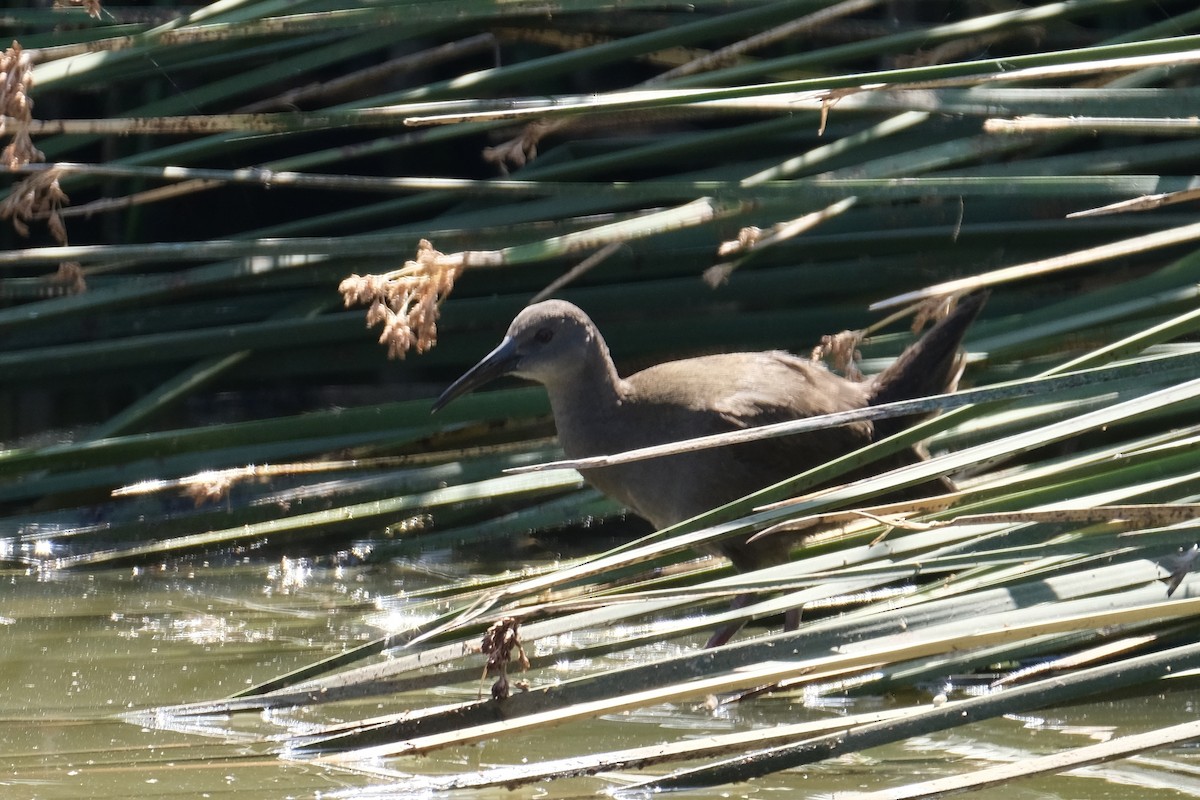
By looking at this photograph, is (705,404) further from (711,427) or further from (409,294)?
(409,294)

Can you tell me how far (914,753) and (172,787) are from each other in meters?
1.09

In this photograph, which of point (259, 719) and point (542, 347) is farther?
point (542, 347)

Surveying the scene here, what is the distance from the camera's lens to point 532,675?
2.86 metres

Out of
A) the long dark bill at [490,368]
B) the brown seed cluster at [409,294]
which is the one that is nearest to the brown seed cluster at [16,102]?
the brown seed cluster at [409,294]

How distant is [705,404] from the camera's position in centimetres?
311

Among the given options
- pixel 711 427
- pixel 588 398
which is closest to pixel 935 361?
pixel 711 427

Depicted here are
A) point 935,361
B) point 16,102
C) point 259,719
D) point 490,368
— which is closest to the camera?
point 259,719

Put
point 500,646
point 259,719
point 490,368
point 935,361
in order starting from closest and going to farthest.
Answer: point 500,646, point 259,719, point 935,361, point 490,368

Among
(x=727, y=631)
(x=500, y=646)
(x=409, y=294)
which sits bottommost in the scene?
(x=727, y=631)

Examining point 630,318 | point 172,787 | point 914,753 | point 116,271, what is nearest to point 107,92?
point 116,271

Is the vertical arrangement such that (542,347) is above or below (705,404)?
above

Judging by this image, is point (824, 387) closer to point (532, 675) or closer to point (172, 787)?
point (532, 675)

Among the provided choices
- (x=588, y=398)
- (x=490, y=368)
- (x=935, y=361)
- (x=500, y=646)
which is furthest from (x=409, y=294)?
(x=935, y=361)

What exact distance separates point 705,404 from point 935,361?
17.9 inches
